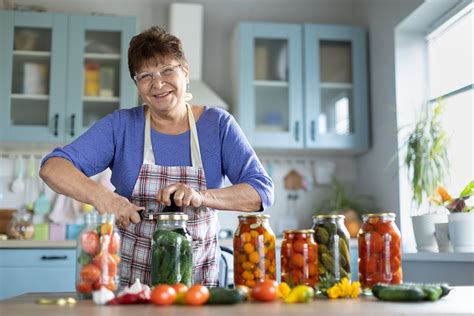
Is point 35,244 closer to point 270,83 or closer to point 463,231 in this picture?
point 270,83

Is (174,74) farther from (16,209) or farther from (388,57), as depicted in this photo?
(16,209)

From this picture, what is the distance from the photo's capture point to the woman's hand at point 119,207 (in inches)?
53.4

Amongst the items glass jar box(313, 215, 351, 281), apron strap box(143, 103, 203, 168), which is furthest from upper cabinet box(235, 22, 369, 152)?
glass jar box(313, 215, 351, 281)

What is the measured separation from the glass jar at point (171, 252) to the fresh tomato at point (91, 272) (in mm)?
148

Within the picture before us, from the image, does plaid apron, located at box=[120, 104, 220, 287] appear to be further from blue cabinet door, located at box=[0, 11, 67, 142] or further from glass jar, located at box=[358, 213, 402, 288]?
blue cabinet door, located at box=[0, 11, 67, 142]

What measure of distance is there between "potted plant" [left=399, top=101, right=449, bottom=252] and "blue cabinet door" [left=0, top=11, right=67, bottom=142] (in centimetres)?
204

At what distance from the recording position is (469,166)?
9.97 feet

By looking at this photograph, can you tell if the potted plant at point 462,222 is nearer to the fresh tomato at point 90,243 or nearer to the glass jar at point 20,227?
the fresh tomato at point 90,243

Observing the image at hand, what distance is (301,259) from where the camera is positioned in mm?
1208

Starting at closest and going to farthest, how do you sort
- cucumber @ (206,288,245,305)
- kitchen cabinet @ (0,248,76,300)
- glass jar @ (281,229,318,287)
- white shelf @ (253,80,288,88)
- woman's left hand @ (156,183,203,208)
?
cucumber @ (206,288,245,305), glass jar @ (281,229,318,287), woman's left hand @ (156,183,203,208), kitchen cabinet @ (0,248,76,300), white shelf @ (253,80,288,88)

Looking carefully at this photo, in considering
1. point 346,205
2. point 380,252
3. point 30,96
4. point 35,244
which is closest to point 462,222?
point 346,205

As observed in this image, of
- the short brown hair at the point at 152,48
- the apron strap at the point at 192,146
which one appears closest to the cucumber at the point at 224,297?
the apron strap at the point at 192,146

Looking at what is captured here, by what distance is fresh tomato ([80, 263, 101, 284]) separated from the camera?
1110mm

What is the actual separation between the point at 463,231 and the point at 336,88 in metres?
1.44
